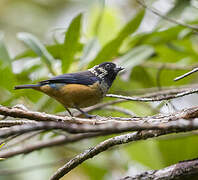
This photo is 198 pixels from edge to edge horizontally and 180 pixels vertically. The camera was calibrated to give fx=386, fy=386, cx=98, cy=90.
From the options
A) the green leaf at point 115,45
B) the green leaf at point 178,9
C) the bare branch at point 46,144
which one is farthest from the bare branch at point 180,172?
the green leaf at point 178,9

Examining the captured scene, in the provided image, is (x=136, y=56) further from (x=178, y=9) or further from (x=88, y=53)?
(x=178, y=9)

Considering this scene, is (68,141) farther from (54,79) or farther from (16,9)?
(16,9)

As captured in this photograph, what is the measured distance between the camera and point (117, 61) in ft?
16.5

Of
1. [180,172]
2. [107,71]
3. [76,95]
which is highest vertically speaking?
[107,71]

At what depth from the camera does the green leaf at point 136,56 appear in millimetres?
4609

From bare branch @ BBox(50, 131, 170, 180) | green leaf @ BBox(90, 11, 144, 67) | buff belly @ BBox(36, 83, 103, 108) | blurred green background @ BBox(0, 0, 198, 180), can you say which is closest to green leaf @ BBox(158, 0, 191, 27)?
blurred green background @ BBox(0, 0, 198, 180)

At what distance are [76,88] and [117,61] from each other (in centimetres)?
90

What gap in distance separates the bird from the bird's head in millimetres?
106

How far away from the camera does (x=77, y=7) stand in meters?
8.52

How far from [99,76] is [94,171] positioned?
5.35ft

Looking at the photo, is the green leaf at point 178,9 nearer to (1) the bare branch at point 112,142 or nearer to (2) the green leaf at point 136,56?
(2) the green leaf at point 136,56

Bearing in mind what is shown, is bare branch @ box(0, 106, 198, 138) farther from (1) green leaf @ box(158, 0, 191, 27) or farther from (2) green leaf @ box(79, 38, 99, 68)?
(1) green leaf @ box(158, 0, 191, 27)

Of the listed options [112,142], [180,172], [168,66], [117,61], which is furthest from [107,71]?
[180,172]

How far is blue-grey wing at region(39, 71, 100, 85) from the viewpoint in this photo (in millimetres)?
4089
